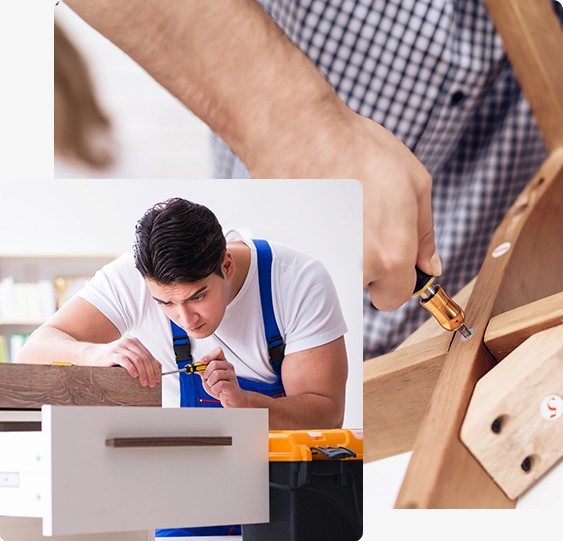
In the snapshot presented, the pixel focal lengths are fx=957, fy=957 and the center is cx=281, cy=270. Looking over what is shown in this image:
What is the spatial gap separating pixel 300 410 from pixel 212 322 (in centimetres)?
16

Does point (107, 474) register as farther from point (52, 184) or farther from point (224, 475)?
point (52, 184)

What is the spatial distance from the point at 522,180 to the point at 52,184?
73 centimetres

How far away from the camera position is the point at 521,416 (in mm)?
1252

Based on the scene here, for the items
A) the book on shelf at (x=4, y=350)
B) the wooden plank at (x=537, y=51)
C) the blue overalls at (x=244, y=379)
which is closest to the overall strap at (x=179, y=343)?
the blue overalls at (x=244, y=379)

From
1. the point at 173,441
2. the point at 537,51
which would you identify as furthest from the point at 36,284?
the point at 537,51

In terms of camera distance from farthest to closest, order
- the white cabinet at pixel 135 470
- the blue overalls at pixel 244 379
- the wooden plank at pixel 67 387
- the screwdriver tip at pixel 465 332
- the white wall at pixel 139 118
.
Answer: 1. the white wall at pixel 139 118
2. the screwdriver tip at pixel 465 332
3. the blue overalls at pixel 244 379
4. the wooden plank at pixel 67 387
5. the white cabinet at pixel 135 470

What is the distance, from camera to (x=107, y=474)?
3.07 feet

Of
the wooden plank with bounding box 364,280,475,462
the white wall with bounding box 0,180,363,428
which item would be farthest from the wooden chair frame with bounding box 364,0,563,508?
the white wall with bounding box 0,180,363,428

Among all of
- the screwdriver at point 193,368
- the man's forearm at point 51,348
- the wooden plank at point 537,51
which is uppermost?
the wooden plank at point 537,51

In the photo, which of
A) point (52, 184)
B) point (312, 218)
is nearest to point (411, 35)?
point (312, 218)

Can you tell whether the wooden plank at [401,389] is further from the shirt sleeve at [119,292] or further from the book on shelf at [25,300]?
the book on shelf at [25,300]

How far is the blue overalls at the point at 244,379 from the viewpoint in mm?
1170

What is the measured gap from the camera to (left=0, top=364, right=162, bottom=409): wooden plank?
1.04 meters

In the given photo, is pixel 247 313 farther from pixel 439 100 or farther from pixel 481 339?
pixel 439 100
